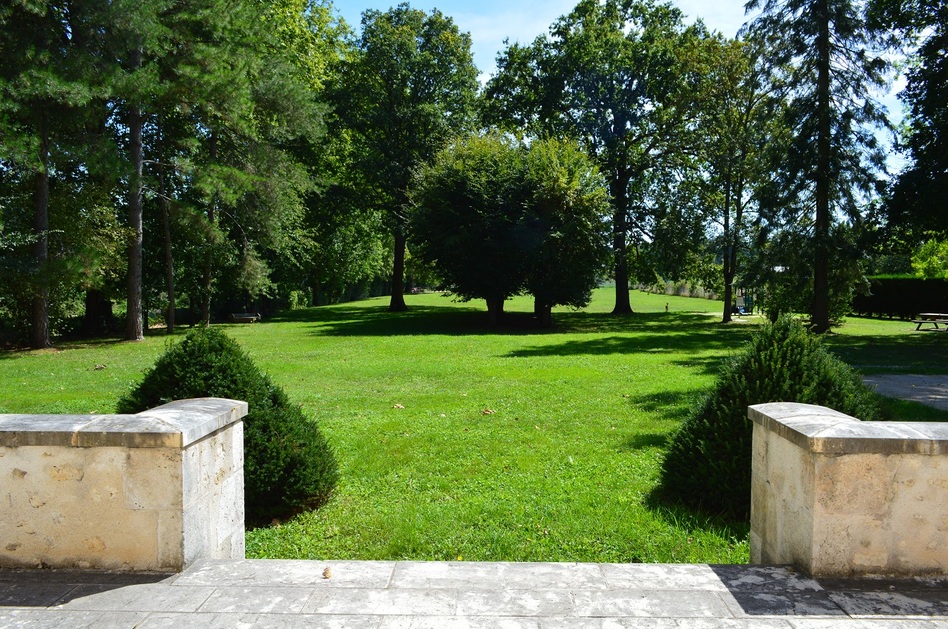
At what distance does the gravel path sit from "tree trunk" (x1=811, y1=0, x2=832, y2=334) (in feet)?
34.4

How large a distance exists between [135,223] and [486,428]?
1754 cm

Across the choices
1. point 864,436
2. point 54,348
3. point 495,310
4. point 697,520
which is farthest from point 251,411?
point 495,310

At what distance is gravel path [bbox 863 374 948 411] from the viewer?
1023cm

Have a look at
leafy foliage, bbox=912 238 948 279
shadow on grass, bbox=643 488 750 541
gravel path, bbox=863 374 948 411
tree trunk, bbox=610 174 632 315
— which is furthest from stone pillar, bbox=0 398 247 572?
leafy foliage, bbox=912 238 948 279

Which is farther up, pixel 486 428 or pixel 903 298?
pixel 903 298

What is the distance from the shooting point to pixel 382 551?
4.60 m

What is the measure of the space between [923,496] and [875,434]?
37 cm

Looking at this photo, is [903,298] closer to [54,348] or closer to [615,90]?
[615,90]

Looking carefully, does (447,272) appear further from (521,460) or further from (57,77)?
(521,460)

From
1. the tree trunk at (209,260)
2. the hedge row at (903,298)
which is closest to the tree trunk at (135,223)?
the tree trunk at (209,260)

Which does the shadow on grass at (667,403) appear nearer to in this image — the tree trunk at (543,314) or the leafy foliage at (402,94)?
the tree trunk at (543,314)

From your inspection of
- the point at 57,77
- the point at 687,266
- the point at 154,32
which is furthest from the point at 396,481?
the point at 687,266

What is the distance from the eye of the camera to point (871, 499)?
314 cm

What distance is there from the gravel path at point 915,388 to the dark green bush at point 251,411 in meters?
7.79
